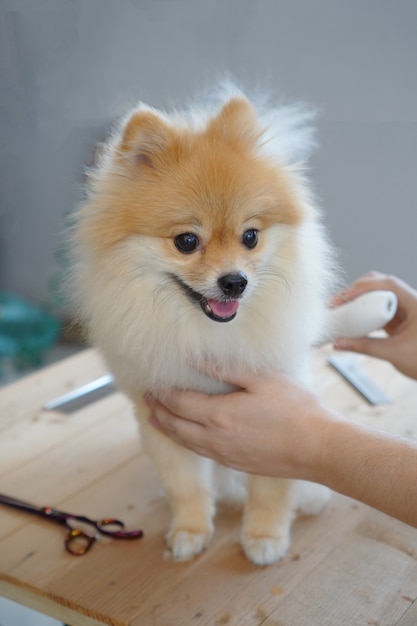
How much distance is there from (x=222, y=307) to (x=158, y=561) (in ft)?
1.55

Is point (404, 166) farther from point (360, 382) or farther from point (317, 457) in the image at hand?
point (317, 457)

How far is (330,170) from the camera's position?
195 centimetres

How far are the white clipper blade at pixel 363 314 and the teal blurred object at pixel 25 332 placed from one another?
5.85ft

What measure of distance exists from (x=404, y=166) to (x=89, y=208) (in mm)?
964

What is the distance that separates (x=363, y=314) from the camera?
1307mm

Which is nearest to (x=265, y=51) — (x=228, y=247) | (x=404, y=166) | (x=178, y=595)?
(x=404, y=166)

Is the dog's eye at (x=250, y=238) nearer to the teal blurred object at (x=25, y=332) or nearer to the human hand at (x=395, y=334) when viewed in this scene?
the human hand at (x=395, y=334)

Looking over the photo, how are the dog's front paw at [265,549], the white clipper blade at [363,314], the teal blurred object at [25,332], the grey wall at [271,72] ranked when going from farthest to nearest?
1. the teal blurred object at [25,332]
2. the grey wall at [271,72]
3. the white clipper blade at [363,314]
4. the dog's front paw at [265,549]

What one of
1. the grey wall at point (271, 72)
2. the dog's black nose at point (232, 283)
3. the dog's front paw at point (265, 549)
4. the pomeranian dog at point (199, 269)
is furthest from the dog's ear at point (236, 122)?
the dog's front paw at point (265, 549)

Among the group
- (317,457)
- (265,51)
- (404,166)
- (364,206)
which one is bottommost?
(317,457)

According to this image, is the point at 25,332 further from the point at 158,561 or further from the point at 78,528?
the point at 158,561

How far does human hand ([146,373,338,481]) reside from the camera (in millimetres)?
989

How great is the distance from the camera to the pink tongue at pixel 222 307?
40.6 inches

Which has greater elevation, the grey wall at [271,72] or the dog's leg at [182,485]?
the grey wall at [271,72]
